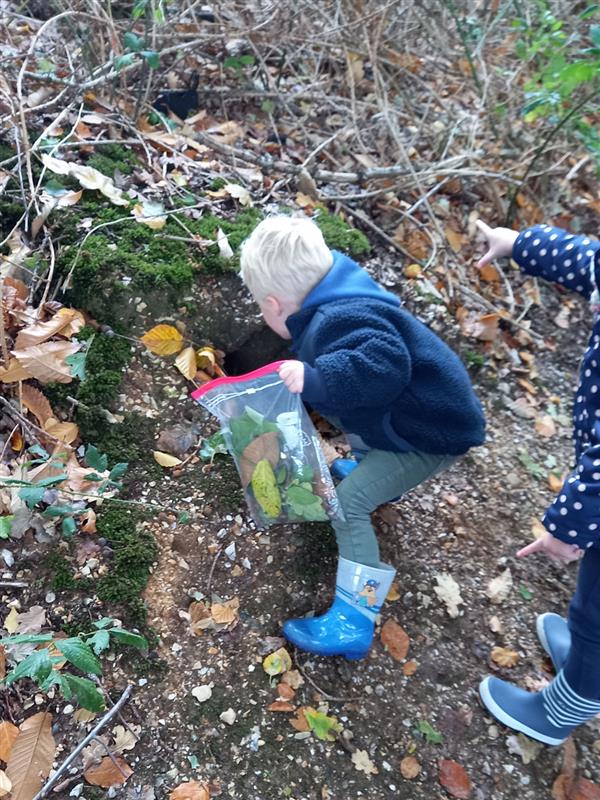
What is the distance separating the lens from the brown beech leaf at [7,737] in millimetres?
1807

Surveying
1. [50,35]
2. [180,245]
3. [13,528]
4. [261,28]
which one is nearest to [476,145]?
[261,28]

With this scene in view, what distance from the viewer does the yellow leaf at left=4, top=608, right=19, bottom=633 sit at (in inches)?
78.4

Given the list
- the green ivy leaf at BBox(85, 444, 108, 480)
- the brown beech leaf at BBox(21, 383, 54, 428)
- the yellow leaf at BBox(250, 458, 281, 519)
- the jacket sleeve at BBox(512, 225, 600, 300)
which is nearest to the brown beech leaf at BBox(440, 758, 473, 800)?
the yellow leaf at BBox(250, 458, 281, 519)

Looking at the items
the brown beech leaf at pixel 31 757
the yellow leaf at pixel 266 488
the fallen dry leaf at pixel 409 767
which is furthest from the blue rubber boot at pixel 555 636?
the brown beech leaf at pixel 31 757

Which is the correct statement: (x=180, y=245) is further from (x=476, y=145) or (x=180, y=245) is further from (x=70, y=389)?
(x=476, y=145)

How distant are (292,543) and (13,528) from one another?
0.94 metres

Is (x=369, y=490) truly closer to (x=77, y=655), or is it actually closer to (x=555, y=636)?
(x=555, y=636)

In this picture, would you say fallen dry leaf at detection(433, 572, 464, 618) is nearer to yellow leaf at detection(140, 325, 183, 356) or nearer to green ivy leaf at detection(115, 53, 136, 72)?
yellow leaf at detection(140, 325, 183, 356)

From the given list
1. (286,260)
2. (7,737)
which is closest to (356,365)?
(286,260)

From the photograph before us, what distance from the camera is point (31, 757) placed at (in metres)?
1.81

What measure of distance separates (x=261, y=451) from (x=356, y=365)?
0.49 metres

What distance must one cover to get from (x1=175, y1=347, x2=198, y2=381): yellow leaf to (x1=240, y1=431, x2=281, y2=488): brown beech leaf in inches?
19.4

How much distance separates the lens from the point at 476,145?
13.6 feet

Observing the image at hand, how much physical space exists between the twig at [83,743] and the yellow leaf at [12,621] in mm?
368
